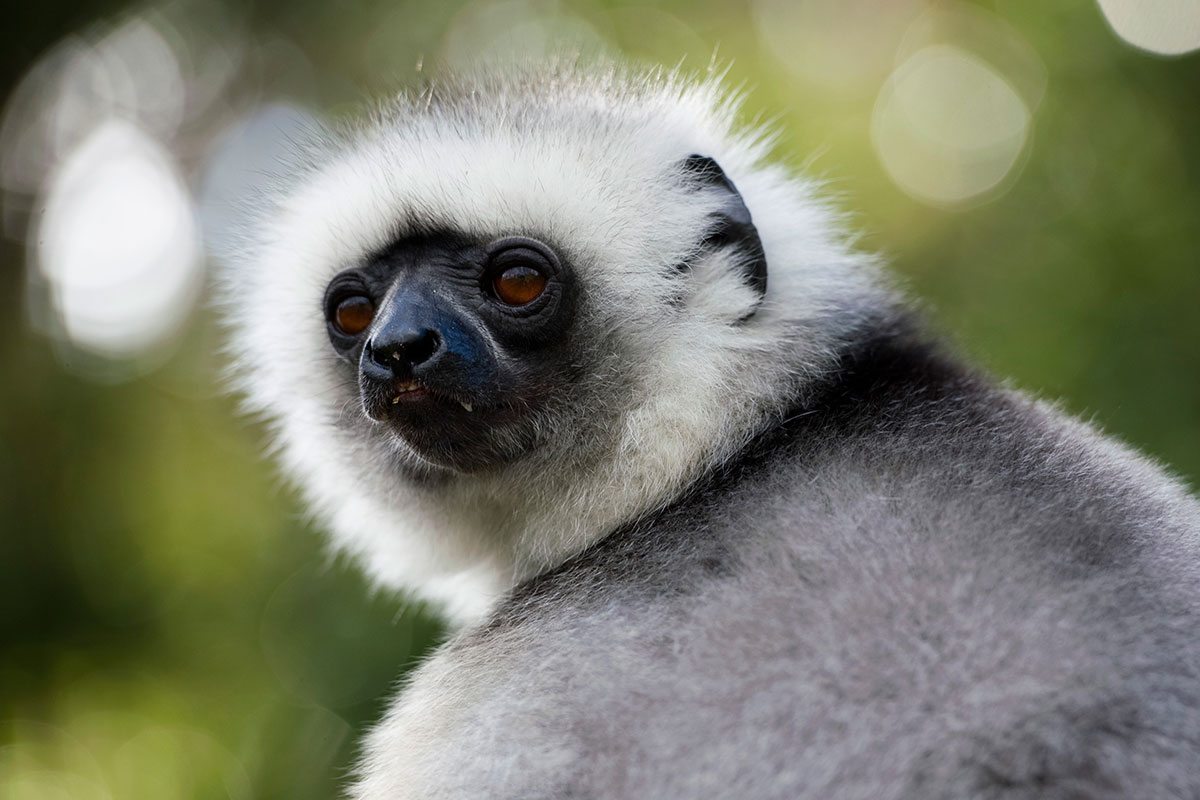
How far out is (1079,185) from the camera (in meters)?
6.52

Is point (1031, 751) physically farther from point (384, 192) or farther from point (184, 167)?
point (184, 167)

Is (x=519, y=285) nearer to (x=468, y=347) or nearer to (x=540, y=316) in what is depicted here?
(x=540, y=316)

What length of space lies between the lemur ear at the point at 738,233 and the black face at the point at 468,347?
20.4 inches

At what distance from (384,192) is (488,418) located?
93cm

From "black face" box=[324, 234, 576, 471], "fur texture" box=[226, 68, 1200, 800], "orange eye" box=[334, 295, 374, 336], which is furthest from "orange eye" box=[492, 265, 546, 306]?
"orange eye" box=[334, 295, 374, 336]

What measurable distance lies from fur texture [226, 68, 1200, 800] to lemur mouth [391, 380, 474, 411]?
0.35 m

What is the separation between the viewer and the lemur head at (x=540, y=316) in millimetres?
3252

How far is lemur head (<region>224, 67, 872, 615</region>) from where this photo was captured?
10.7 feet

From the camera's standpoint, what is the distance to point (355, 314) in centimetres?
366

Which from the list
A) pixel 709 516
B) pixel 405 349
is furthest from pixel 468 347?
pixel 709 516

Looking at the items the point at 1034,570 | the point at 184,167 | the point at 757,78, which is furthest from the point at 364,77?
the point at 1034,570

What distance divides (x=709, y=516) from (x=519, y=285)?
0.98 meters

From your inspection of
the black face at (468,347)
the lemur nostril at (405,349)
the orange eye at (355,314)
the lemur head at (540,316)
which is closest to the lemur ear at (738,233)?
the lemur head at (540,316)

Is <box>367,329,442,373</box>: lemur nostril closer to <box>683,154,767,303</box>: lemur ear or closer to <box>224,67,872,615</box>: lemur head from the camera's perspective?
<box>224,67,872,615</box>: lemur head
